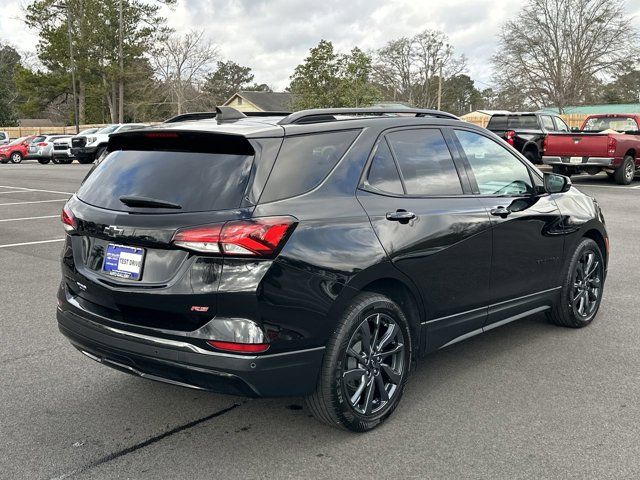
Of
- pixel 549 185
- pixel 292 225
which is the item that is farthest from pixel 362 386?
pixel 549 185

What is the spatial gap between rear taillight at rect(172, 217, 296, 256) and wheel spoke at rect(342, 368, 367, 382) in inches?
32.0

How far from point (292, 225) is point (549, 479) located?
5.63 feet

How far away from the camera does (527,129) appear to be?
20328 millimetres

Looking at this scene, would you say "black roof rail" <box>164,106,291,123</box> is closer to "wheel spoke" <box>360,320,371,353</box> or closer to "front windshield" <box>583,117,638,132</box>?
"wheel spoke" <box>360,320,371,353</box>

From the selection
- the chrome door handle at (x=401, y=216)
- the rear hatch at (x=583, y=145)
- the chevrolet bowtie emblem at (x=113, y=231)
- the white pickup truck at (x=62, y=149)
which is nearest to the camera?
the chevrolet bowtie emblem at (x=113, y=231)

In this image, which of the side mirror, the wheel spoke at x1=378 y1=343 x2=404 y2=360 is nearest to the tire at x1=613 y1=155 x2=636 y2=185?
the side mirror

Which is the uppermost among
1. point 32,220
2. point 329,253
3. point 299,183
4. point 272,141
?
point 272,141

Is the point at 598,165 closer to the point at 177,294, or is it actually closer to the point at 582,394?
the point at 582,394

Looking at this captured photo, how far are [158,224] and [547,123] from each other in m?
19.6

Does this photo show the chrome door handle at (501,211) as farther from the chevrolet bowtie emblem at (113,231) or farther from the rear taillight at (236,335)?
the chevrolet bowtie emblem at (113,231)

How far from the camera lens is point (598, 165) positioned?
56.4ft

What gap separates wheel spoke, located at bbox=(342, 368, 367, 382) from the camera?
3343 mm

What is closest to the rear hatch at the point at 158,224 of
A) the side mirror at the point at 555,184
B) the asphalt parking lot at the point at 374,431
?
the asphalt parking lot at the point at 374,431

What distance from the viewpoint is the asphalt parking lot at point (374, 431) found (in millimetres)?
3121
